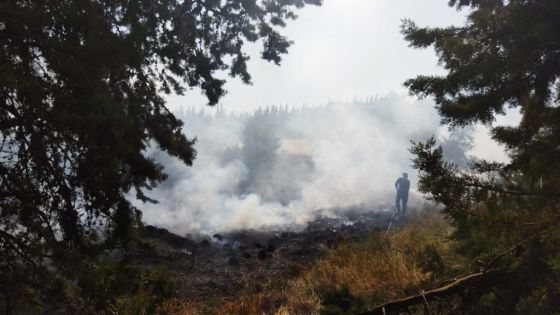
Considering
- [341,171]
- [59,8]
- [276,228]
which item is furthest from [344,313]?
[341,171]

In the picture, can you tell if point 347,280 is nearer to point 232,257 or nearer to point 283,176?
point 232,257

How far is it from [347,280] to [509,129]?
14.1 feet

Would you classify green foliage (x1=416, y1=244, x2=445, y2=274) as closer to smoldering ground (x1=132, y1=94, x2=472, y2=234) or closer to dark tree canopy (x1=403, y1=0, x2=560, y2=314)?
dark tree canopy (x1=403, y1=0, x2=560, y2=314)

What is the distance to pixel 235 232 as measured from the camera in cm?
1628

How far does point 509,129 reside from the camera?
328 cm

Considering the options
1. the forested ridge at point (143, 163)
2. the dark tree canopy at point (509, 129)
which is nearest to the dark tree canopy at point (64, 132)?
the forested ridge at point (143, 163)

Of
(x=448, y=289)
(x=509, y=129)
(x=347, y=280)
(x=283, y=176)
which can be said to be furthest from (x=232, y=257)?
(x=283, y=176)

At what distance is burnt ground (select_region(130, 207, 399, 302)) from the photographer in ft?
27.8

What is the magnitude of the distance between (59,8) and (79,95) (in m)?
0.75

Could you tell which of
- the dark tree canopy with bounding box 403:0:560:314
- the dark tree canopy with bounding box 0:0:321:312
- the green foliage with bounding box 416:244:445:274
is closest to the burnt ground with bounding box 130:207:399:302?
the dark tree canopy with bounding box 0:0:321:312

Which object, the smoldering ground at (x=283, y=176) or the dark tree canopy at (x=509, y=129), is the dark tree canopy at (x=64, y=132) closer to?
the dark tree canopy at (x=509, y=129)

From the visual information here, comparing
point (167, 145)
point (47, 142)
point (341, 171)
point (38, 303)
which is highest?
point (341, 171)

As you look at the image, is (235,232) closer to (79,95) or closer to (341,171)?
(79,95)

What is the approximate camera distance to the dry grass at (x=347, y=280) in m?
5.95
